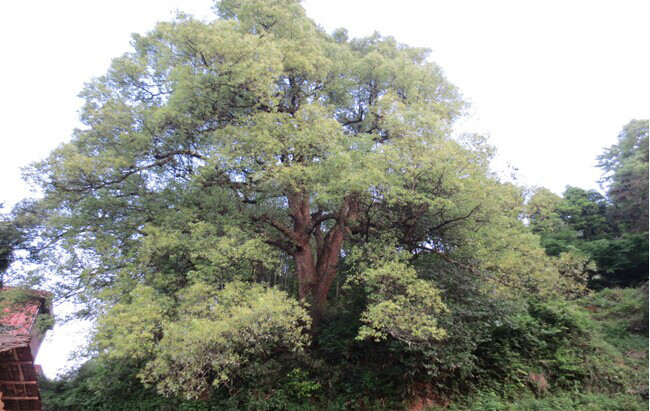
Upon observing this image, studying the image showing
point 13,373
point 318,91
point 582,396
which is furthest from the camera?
point 318,91

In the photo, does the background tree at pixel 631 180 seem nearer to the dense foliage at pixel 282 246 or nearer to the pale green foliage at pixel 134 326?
the dense foliage at pixel 282 246

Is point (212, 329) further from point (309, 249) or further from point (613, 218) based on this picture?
point (613, 218)

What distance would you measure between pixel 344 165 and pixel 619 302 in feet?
32.3

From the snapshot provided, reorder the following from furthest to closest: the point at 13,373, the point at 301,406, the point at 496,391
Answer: the point at 301,406 → the point at 496,391 → the point at 13,373

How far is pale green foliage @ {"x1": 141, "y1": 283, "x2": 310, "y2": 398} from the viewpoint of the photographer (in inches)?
235

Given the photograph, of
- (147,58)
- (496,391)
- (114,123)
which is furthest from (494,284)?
(147,58)

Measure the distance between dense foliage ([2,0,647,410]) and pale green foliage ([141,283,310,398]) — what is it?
0.14 ft

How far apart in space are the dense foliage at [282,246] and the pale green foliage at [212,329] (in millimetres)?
→ 44

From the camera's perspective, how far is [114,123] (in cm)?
866

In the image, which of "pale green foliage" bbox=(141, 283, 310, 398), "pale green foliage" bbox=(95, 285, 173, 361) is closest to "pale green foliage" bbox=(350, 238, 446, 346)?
"pale green foliage" bbox=(141, 283, 310, 398)

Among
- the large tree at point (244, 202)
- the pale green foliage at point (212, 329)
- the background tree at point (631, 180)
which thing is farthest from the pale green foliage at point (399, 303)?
the background tree at point (631, 180)

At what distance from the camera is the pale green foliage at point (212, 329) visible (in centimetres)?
596

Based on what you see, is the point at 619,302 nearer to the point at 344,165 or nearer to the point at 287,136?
the point at 344,165

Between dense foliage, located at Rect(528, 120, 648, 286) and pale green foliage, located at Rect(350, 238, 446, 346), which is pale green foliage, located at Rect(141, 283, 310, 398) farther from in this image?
dense foliage, located at Rect(528, 120, 648, 286)
